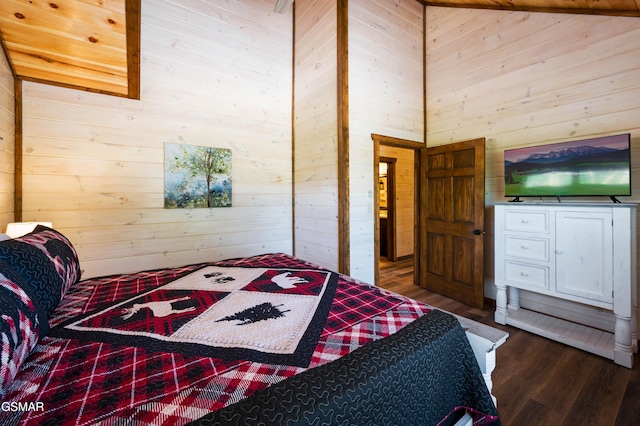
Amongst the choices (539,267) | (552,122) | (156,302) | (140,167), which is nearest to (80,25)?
(140,167)

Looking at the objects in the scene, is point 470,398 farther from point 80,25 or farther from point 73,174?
point 80,25

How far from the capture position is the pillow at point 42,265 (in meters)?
1.09

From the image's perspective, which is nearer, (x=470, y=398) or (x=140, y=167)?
(x=470, y=398)

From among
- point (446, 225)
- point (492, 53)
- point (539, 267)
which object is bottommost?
point (539, 267)

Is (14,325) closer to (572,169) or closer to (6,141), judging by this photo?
(6,141)

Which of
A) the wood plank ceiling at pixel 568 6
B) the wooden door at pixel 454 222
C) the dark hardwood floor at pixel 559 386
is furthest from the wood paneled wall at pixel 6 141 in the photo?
the wood plank ceiling at pixel 568 6

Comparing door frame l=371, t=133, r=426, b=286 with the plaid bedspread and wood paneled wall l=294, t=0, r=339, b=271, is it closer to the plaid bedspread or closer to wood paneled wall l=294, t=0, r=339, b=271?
wood paneled wall l=294, t=0, r=339, b=271

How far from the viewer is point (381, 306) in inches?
53.5

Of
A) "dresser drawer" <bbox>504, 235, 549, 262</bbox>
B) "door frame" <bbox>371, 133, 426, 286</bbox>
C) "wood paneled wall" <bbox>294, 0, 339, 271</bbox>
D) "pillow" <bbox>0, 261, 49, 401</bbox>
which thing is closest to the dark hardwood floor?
"dresser drawer" <bbox>504, 235, 549, 262</bbox>

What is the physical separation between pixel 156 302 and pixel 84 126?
87.3 inches

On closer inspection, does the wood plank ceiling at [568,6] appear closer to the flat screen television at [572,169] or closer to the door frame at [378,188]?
the flat screen television at [572,169]

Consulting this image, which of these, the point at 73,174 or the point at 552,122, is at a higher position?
the point at 552,122

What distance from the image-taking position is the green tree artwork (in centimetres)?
305

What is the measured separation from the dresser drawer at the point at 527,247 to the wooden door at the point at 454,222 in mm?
362
